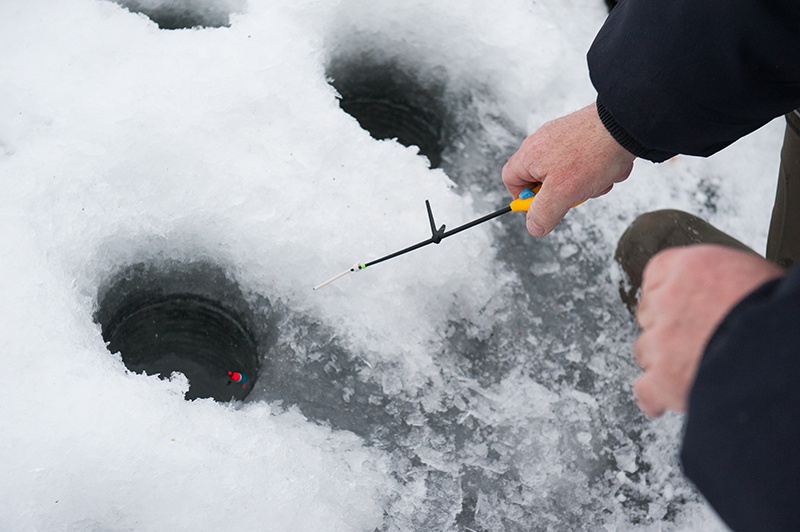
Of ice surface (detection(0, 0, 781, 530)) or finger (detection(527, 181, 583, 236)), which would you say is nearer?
finger (detection(527, 181, 583, 236))

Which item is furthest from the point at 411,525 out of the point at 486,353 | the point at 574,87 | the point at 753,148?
the point at 753,148

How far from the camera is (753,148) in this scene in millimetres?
2170

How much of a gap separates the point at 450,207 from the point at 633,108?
0.66m

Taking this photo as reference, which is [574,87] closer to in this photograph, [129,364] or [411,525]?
[411,525]

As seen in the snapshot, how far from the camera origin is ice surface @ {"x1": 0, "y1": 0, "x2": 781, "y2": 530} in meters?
1.45

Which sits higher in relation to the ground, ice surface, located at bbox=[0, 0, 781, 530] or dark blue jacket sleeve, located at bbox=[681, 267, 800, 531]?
dark blue jacket sleeve, located at bbox=[681, 267, 800, 531]

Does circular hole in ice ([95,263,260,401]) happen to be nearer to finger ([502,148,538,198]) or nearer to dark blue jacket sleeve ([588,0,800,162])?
finger ([502,148,538,198])

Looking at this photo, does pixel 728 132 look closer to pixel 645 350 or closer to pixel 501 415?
pixel 645 350

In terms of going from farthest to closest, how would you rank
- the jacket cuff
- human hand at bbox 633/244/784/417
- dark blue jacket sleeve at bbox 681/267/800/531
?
the jacket cuff < human hand at bbox 633/244/784/417 < dark blue jacket sleeve at bbox 681/267/800/531

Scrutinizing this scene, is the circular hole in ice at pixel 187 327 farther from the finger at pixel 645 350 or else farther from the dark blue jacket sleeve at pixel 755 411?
the dark blue jacket sleeve at pixel 755 411

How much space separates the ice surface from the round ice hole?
15 centimetres

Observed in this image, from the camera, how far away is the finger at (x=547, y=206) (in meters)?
1.34

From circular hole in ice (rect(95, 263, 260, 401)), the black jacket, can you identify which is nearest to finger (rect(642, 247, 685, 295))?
the black jacket

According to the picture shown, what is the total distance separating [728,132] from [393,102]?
4.10 feet
